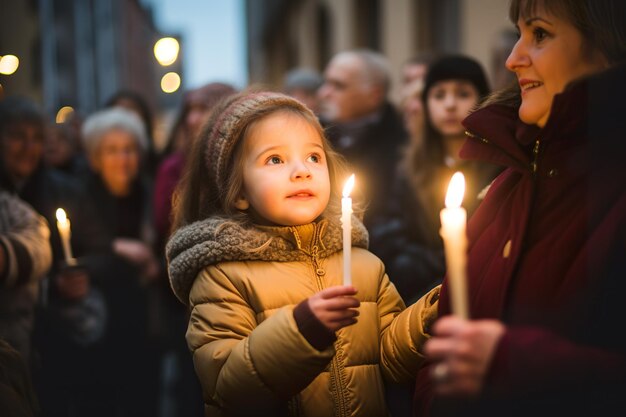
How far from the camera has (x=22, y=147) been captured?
3.79m

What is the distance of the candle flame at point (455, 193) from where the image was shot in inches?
59.8

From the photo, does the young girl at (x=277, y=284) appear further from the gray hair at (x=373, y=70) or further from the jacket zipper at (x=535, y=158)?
the gray hair at (x=373, y=70)

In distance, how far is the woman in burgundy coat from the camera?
146 cm

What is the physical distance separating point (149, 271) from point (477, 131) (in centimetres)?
413

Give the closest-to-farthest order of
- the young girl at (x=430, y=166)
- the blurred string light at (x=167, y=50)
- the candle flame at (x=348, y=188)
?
1. the candle flame at (x=348, y=188)
2. the young girl at (x=430, y=166)
3. the blurred string light at (x=167, y=50)

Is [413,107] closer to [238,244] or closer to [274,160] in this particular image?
[274,160]

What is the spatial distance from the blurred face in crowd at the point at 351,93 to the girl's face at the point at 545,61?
3.94 meters

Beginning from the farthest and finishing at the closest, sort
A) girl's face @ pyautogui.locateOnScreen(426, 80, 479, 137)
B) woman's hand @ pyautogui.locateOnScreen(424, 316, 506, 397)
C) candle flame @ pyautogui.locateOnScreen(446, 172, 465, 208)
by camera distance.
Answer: girl's face @ pyautogui.locateOnScreen(426, 80, 479, 137) → candle flame @ pyautogui.locateOnScreen(446, 172, 465, 208) → woman's hand @ pyautogui.locateOnScreen(424, 316, 506, 397)

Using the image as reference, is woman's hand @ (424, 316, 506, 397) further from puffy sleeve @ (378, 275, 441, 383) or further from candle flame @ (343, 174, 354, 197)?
puffy sleeve @ (378, 275, 441, 383)

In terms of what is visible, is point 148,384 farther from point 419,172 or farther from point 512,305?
point 512,305

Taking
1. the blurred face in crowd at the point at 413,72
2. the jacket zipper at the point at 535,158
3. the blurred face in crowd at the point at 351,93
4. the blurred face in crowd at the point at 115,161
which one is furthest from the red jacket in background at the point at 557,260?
the blurred face in crowd at the point at 115,161

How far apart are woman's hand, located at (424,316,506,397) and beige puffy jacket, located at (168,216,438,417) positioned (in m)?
0.57

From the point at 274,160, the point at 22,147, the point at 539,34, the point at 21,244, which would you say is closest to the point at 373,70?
the point at 22,147

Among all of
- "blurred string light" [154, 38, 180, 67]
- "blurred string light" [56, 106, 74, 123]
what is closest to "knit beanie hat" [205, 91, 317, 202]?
"blurred string light" [56, 106, 74, 123]
